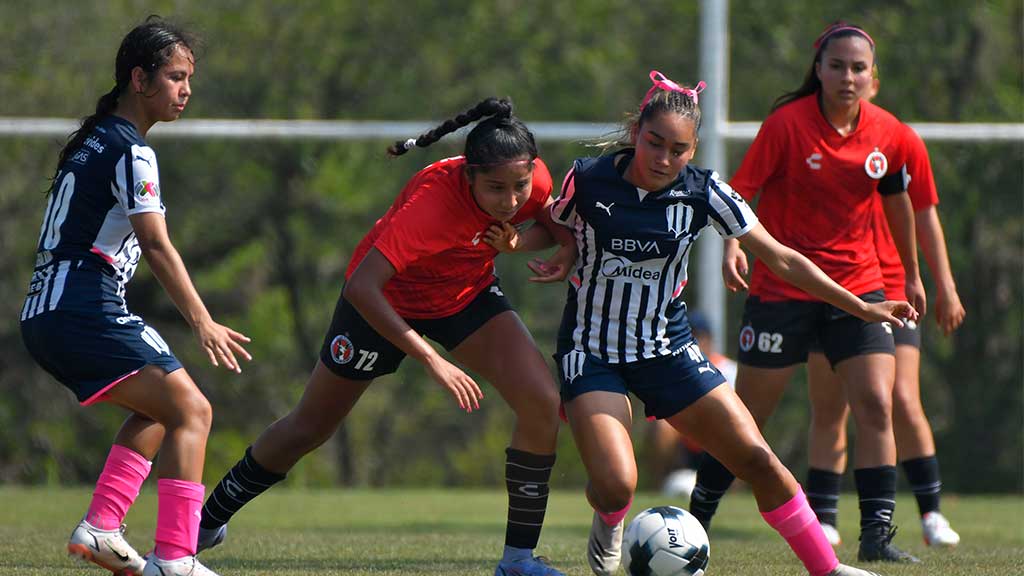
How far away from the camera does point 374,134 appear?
36.6 feet

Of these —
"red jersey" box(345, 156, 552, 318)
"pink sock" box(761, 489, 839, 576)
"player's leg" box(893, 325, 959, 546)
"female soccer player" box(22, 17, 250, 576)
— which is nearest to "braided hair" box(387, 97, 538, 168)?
"red jersey" box(345, 156, 552, 318)

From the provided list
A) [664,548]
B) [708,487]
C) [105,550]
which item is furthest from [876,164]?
[105,550]

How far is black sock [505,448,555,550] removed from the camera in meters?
5.00

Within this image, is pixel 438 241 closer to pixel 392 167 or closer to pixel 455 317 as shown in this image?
pixel 455 317

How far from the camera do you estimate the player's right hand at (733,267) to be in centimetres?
544

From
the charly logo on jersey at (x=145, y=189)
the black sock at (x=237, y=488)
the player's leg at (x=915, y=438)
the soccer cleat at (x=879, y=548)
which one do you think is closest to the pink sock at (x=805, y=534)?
the soccer cleat at (x=879, y=548)

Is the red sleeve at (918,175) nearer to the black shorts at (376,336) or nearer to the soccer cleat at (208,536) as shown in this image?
the black shorts at (376,336)

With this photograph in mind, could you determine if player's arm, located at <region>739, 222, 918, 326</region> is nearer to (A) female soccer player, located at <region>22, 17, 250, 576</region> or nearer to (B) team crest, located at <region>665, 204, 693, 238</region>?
(B) team crest, located at <region>665, 204, 693, 238</region>

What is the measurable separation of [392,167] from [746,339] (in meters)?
9.61

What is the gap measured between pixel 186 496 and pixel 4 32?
1136 cm

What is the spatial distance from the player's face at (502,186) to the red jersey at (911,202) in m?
2.03

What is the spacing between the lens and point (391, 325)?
15.3 feet

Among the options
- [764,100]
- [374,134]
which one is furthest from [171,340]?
[764,100]

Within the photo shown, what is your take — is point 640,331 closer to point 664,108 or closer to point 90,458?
point 664,108
